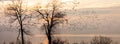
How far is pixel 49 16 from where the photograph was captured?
82.5 metres

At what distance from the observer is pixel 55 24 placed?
82750 mm

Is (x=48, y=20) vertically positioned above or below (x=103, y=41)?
above

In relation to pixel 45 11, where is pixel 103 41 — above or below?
below

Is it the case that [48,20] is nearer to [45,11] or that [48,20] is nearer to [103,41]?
[45,11]

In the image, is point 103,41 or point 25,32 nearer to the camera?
point 25,32

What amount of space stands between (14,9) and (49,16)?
6.39m

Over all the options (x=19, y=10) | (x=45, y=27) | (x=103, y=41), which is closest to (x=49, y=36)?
(x=45, y=27)

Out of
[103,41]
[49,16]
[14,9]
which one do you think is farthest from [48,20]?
[103,41]

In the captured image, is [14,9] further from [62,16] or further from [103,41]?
[103,41]

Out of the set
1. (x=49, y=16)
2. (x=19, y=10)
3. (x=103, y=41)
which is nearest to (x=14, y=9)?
(x=19, y=10)

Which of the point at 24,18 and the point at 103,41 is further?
the point at 103,41

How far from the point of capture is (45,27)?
82312 millimetres

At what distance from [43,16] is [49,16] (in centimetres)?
111

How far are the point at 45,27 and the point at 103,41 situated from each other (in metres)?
54.8
